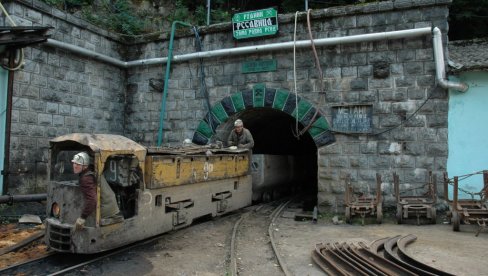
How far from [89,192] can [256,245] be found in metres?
3.11

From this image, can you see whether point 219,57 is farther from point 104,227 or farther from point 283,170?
point 104,227

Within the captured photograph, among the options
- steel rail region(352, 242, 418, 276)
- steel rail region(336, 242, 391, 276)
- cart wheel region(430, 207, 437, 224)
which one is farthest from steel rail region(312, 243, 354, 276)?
cart wheel region(430, 207, 437, 224)

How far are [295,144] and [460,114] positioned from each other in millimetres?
9956

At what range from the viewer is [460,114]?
9.39 m

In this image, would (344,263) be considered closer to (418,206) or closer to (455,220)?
(455,220)

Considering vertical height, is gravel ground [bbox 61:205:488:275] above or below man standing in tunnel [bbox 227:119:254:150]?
below

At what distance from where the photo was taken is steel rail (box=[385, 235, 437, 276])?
17.6ft

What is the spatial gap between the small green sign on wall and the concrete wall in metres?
4.54

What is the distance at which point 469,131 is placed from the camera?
30.6 ft

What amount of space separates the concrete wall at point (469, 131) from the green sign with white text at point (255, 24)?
4.83 m

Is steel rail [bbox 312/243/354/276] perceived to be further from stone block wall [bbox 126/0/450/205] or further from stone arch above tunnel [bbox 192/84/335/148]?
stone arch above tunnel [bbox 192/84/335/148]

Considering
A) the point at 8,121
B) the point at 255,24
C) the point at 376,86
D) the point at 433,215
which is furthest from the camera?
the point at 255,24

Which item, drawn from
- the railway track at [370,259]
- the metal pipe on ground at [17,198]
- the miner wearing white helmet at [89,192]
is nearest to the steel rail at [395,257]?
the railway track at [370,259]

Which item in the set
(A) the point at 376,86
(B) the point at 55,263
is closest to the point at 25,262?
(B) the point at 55,263
